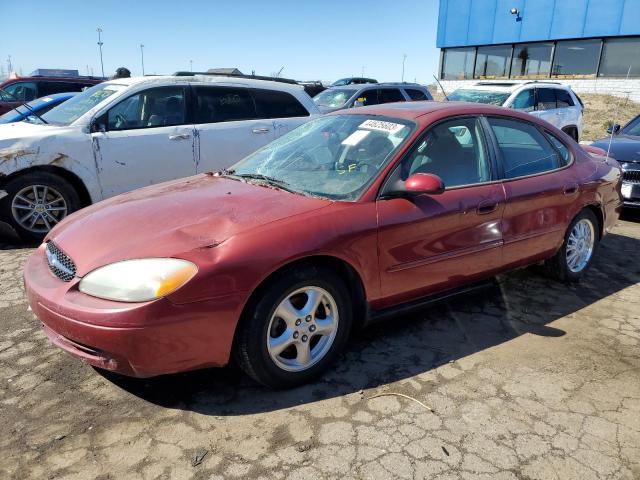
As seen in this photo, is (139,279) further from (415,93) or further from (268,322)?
(415,93)

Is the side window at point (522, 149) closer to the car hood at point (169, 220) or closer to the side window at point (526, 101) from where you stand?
the car hood at point (169, 220)

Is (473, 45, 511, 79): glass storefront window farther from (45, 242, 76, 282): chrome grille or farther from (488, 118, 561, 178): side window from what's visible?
(45, 242, 76, 282): chrome grille

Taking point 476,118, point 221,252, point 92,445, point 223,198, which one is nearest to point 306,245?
point 221,252

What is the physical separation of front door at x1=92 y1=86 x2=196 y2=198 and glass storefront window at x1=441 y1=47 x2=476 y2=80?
26506 millimetres

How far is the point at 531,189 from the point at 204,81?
165 inches

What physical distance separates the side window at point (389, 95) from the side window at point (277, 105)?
4928mm

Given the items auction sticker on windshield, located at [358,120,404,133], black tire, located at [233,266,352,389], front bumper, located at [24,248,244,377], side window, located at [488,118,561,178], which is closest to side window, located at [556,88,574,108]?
side window, located at [488,118,561,178]

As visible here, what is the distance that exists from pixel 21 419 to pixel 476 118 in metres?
3.37

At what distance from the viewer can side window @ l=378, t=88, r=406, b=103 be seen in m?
11.3

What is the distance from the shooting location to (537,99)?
1098 centimetres

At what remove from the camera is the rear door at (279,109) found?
6562mm

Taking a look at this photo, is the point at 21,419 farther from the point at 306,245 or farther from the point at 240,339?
the point at 306,245

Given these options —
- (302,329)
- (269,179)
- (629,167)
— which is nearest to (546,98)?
(629,167)

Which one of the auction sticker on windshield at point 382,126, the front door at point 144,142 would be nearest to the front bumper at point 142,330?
the auction sticker on windshield at point 382,126
